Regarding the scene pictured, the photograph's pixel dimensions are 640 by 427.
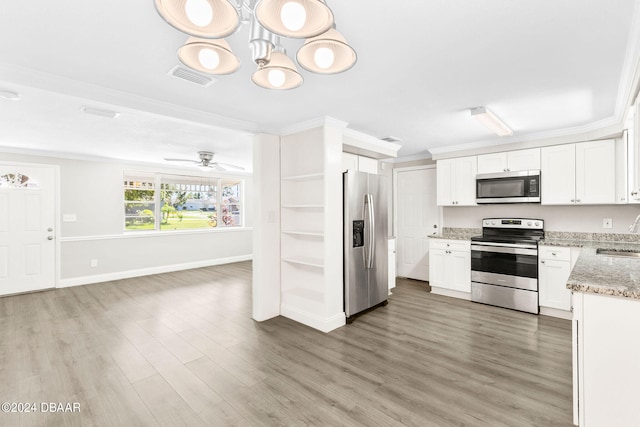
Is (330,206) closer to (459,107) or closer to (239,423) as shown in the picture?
(459,107)

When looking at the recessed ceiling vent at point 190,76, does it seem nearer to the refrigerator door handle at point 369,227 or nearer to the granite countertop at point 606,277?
the refrigerator door handle at point 369,227

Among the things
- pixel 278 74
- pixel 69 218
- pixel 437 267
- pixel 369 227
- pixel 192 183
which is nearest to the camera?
pixel 278 74

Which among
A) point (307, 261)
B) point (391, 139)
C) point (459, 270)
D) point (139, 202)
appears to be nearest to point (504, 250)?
point (459, 270)

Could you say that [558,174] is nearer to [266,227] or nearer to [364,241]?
[364,241]

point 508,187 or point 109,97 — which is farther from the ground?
point 109,97

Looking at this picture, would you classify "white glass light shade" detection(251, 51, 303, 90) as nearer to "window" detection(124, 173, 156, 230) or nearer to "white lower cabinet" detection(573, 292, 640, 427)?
"white lower cabinet" detection(573, 292, 640, 427)

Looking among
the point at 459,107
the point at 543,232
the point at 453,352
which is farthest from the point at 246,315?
the point at 543,232

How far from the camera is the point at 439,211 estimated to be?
18.1ft

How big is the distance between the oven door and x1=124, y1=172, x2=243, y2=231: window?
238 inches

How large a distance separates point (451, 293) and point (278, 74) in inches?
172

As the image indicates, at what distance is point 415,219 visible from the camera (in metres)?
5.88

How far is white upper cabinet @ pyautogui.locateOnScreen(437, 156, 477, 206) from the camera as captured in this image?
4.82 m

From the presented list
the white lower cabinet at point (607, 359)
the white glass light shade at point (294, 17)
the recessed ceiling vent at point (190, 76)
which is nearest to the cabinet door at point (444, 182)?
the white lower cabinet at point (607, 359)

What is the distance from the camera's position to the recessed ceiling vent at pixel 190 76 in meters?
2.28
